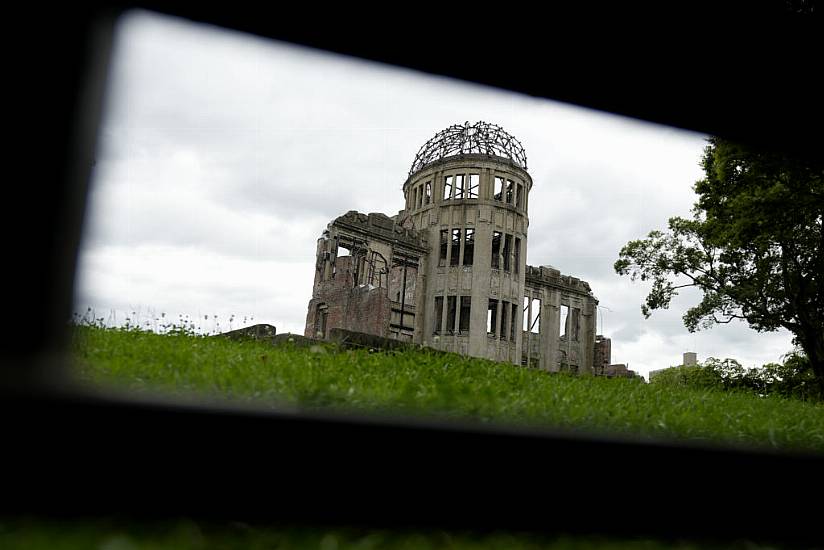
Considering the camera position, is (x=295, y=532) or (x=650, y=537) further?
(x=650, y=537)

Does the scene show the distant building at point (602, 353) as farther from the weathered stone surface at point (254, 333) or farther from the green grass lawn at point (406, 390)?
the weathered stone surface at point (254, 333)

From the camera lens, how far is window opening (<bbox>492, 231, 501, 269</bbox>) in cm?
2573

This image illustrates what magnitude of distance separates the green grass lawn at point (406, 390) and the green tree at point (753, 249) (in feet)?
16.4

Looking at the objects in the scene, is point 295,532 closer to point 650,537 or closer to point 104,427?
point 104,427

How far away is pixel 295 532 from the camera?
2256 mm

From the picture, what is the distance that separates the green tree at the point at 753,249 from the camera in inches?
423

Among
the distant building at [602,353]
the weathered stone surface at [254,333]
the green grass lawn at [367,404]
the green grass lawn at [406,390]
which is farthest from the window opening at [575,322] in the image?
the weathered stone surface at [254,333]

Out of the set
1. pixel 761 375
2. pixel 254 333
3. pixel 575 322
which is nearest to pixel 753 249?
pixel 761 375

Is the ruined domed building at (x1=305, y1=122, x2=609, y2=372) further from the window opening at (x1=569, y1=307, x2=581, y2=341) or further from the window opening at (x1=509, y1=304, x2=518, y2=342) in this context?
the window opening at (x1=569, y1=307, x2=581, y2=341)

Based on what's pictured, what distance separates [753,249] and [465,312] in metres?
13.0

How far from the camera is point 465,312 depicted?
25875mm

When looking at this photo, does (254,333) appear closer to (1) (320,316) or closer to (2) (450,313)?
(1) (320,316)

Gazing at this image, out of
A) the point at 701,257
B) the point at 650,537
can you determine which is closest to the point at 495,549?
the point at 650,537

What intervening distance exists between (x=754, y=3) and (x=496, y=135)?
23.3 m
